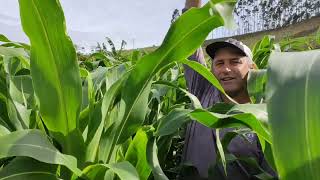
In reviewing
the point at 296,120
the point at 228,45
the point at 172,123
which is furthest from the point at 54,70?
the point at 228,45

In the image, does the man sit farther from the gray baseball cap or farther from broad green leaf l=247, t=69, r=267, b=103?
broad green leaf l=247, t=69, r=267, b=103

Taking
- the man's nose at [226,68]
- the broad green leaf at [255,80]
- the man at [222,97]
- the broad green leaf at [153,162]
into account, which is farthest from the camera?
the man's nose at [226,68]

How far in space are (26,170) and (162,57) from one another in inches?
9.6

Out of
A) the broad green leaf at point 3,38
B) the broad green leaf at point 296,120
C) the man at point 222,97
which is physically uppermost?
the broad green leaf at point 3,38

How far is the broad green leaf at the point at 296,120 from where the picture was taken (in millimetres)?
412

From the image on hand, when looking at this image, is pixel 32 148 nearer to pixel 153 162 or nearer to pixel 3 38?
pixel 153 162

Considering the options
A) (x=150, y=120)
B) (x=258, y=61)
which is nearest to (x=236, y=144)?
(x=150, y=120)

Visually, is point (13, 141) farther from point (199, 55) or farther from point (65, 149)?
point (199, 55)

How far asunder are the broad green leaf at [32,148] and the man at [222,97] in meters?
0.62

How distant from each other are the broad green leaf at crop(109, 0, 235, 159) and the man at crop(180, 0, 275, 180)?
0.46m

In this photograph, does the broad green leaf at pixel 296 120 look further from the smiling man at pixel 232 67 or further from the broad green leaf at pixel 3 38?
the smiling man at pixel 232 67

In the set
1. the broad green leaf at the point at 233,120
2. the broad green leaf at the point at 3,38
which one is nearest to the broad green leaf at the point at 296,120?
the broad green leaf at the point at 233,120

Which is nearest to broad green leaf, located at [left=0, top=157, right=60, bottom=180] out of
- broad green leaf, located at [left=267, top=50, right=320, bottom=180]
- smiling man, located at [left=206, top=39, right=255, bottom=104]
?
broad green leaf, located at [left=267, top=50, right=320, bottom=180]

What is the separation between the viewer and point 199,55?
1762 millimetres
